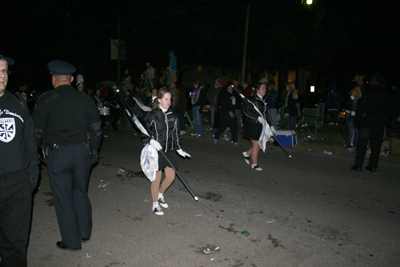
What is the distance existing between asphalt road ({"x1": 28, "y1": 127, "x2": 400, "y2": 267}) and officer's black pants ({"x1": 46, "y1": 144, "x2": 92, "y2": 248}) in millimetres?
322

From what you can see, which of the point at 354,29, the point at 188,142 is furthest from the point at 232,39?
the point at 188,142

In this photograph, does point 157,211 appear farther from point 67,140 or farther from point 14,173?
point 14,173

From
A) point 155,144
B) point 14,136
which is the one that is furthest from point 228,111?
point 14,136

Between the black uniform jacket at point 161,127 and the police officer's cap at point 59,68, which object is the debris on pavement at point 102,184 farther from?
the police officer's cap at point 59,68

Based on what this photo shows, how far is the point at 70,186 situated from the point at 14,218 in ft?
2.35

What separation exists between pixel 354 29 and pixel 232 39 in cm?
1397

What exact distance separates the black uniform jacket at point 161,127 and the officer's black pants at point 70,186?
123 centimetres

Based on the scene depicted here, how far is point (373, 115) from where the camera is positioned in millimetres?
7301

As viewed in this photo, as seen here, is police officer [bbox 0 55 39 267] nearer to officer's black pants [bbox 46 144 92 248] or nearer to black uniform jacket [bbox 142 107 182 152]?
officer's black pants [bbox 46 144 92 248]

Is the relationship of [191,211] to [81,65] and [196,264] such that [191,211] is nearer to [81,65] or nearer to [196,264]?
[196,264]

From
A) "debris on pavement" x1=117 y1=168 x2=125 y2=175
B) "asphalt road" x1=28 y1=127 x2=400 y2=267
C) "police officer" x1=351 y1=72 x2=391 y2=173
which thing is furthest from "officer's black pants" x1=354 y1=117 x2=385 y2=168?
"debris on pavement" x1=117 y1=168 x2=125 y2=175

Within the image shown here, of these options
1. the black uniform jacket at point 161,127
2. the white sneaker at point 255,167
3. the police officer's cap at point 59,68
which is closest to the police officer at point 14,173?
the police officer's cap at point 59,68

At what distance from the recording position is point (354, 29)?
20.3 m

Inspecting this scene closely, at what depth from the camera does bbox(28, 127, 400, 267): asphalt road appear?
146 inches
